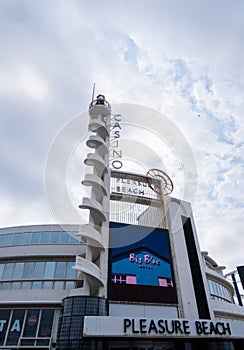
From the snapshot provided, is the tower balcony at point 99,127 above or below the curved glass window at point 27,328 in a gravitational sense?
above

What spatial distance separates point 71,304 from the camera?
16750 millimetres

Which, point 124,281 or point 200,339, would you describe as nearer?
point 200,339

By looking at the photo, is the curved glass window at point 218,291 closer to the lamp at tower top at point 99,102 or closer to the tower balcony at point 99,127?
the tower balcony at point 99,127

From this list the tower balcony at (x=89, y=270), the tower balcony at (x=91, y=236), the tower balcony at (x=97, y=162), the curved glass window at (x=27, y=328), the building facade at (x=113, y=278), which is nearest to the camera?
the building facade at (x=113, y=278)

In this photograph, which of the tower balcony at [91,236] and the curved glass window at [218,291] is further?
the curved glass window at [218,291]

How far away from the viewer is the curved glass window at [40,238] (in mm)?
22719

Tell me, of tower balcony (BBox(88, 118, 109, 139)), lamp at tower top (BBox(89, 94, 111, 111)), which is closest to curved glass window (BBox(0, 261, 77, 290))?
tower balcony (BBox(88, 118, 109, 139))

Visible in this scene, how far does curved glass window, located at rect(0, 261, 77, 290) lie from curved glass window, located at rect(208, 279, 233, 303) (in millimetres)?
15093

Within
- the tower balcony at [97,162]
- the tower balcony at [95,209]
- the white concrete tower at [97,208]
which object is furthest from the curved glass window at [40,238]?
the tower balcony at [97,162]

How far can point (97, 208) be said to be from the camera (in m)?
21.5

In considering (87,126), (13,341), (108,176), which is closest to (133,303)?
(13,341)

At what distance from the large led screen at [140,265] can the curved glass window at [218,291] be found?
26.0 ft

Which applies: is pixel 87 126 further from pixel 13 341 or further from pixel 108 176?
pixel 13 341

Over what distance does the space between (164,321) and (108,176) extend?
1362 cm
